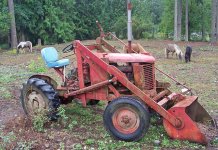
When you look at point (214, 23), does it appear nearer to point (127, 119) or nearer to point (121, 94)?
point (121, 94)

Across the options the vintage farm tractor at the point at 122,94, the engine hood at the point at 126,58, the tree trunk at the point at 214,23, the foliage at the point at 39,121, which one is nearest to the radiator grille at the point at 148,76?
the vintage farm tractor at the point at 122,94

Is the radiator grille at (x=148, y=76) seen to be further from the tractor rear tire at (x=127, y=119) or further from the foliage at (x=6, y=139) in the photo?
the foliage at (x=6, y=139)

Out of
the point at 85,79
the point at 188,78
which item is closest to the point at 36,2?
the point at 188,78

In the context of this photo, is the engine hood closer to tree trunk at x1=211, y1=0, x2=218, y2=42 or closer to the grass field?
the grass field

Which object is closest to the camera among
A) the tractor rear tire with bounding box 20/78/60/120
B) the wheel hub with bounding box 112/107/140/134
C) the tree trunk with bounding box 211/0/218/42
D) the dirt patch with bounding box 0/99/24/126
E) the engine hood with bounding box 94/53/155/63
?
the wheel hub with bounding box 112/107/140/134

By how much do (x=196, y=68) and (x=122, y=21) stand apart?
27.7 m

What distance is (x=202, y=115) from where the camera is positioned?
7020 mm

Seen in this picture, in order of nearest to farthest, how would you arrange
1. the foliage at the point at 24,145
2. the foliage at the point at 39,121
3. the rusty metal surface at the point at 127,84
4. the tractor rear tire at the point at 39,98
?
the foliage at the point at 24,145
the rusty metal surface at the point at 127,84
the foliage at the point at 39,121
the tractor rear tire at the point at 39,98

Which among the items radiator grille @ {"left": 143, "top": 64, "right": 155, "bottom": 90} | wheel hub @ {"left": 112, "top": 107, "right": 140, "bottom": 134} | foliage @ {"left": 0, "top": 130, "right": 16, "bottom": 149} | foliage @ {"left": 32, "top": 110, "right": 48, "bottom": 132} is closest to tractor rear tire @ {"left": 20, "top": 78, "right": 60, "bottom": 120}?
foliage @ {"left": 32, "top": 110, "right": 48, "bottom": 132}

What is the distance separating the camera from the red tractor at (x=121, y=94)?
6137 millimetres

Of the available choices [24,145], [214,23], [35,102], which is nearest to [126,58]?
[35,102]

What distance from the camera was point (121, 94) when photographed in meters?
6.84

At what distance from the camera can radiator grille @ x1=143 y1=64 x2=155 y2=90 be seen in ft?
22.5

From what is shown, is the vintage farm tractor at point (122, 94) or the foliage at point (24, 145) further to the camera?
the vintage farm tractor at point (122, 94)
